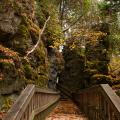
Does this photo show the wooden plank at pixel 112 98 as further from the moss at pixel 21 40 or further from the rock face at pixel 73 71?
the rock face at pixel 73 71

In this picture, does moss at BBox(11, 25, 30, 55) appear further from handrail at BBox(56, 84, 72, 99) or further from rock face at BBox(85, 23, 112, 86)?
handrail at BBox(56, 84, 72, 99)

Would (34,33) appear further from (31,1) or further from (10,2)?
(10,2)

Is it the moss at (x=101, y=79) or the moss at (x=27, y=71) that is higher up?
the moss at (x=101, y=79)

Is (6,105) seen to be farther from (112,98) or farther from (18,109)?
(18,109)

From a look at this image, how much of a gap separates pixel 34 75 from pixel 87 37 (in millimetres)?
10337

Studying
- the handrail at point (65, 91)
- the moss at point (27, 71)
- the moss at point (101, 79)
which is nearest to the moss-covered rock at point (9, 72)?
the moss at point (27, 71)

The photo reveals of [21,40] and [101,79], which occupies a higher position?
[21,40]

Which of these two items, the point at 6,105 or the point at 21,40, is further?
the point at 21,40

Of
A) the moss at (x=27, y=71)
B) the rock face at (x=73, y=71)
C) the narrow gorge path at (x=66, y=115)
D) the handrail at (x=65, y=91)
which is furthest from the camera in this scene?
the handrail at (x=65, y=91)

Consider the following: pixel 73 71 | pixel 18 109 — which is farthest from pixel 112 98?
pixel 73 71

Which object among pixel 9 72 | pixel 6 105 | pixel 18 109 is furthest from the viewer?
pixel 9 72

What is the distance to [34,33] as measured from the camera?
1203 cm

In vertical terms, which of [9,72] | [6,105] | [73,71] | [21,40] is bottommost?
[6,105]

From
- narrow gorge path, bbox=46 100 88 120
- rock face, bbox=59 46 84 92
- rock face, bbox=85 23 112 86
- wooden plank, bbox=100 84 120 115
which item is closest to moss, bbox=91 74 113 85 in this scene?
rock face, bbox=85 23 112 86
